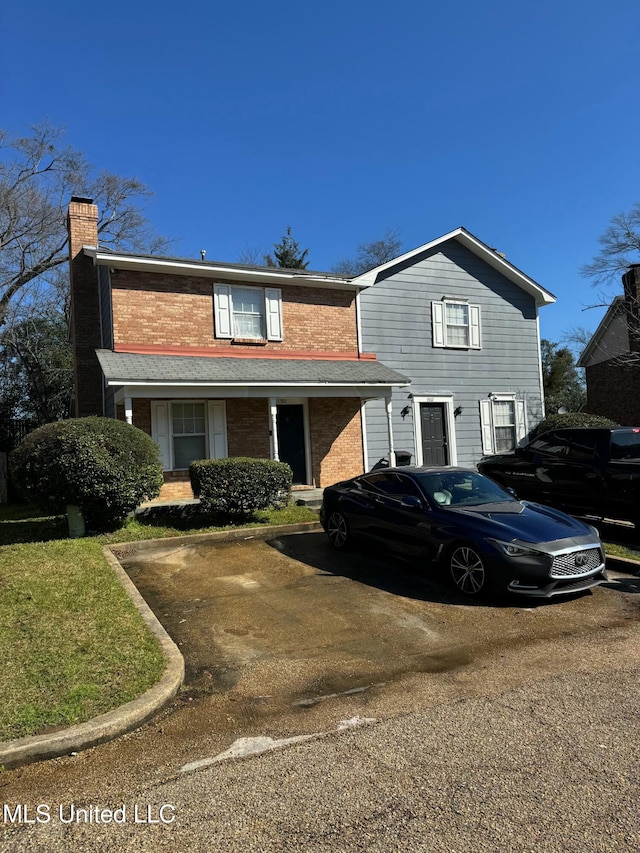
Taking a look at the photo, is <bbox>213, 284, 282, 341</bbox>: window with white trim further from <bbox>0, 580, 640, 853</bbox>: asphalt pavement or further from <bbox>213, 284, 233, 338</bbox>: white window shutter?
<bbox>0, 580, 640, 853</bbox>: asphalt pavement

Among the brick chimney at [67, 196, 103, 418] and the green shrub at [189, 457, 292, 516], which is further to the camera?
the brick chimney at [67, 196, 103, 418]

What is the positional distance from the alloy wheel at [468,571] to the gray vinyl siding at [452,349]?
9.37 meters

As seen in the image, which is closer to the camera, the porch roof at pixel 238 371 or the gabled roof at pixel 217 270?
the porch roof at pixel 238 371

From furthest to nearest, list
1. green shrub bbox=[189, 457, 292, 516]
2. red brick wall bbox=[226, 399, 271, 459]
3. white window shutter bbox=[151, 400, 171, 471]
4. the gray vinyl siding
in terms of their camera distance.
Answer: the gray vinyl siding → red brick wall bbox=[226, 399, 271, 459] → white window shutter bbox=[151, 400, 171, 471] → green shrub bbox=[189, 457, 292, 516]

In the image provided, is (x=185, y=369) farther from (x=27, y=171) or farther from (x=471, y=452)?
(x=27, y=171)

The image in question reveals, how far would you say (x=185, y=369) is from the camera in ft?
41.9

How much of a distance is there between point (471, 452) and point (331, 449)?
4.56m

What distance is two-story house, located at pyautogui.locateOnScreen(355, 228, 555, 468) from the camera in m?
16.5

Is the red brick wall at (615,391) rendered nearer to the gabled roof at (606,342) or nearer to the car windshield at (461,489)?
the gabled roof at (606,342)

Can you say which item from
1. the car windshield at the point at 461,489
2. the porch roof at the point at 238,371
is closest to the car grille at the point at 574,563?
the car windshield at the point at 461,489

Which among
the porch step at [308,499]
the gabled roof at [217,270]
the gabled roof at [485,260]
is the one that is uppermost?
the gabled roof at [485,260]

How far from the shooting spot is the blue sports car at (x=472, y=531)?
6.20 meters

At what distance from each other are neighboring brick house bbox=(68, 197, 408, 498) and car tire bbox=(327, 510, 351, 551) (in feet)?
15.7

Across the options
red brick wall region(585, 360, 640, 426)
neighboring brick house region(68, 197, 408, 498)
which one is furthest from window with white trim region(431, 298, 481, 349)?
red brick wall region(585, 360, 640, 426)
